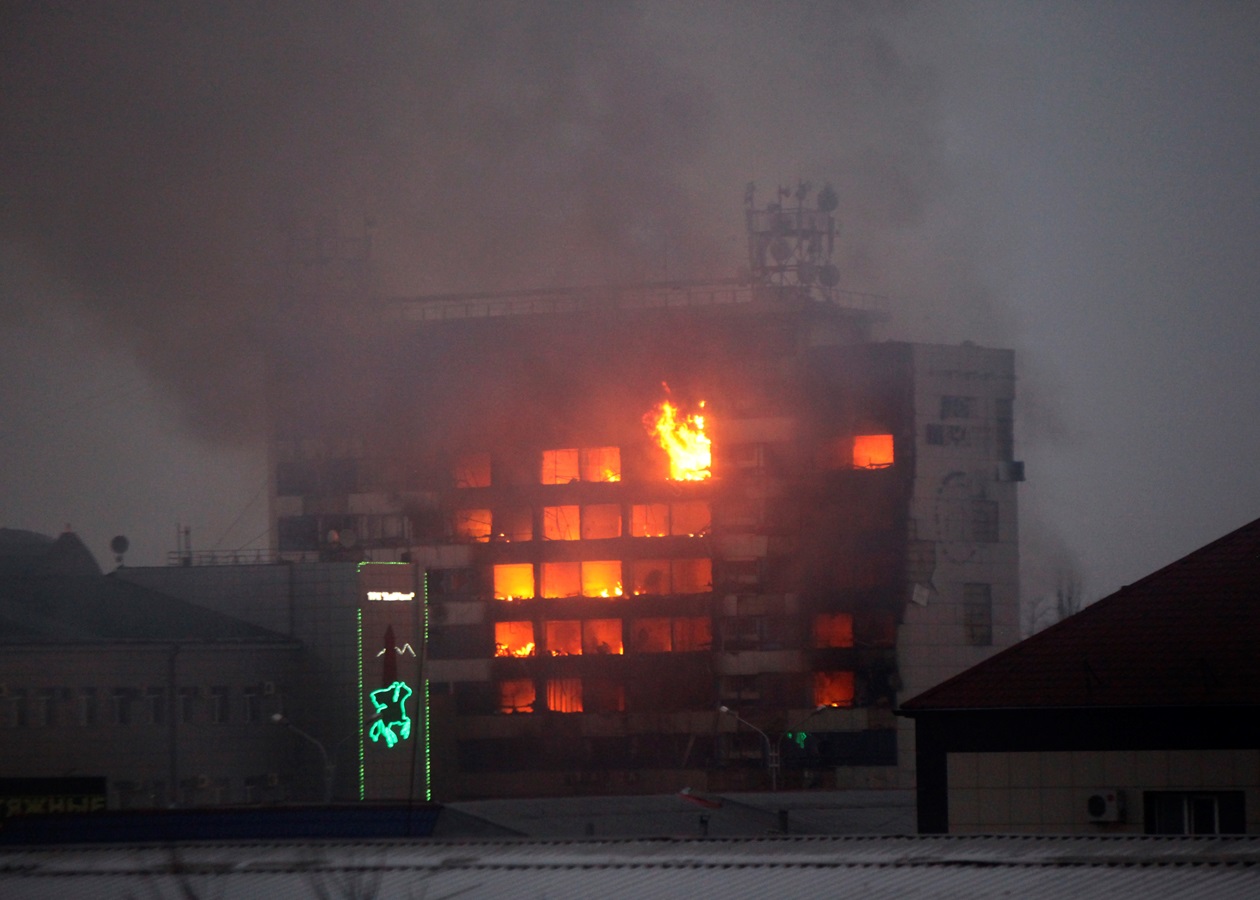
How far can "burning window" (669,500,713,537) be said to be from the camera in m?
103

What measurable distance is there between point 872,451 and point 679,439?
1138 centimetres

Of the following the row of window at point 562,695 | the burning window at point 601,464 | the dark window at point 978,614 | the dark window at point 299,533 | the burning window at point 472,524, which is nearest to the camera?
the dark window at point 978,614

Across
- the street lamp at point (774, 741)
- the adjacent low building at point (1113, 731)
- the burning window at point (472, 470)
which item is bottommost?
the street lamp at point (774, 741)

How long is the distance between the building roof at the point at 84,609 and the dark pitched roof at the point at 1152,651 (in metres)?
46.0

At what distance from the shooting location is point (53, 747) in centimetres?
7150

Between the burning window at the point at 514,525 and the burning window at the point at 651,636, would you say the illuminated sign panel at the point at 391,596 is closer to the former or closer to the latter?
the burning window at the point at 651,636

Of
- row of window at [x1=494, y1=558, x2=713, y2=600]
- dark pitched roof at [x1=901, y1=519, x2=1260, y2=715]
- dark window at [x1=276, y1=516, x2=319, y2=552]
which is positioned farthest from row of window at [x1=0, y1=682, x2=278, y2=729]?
dark pitched roof at [x1=901, y1=519, x2=1260, y2=715]

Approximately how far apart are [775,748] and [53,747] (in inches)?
1545

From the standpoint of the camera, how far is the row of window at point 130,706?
2778 inches

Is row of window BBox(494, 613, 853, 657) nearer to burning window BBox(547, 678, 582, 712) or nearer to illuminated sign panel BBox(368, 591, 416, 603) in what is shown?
burning window BBox(547, 678, 582, 712)

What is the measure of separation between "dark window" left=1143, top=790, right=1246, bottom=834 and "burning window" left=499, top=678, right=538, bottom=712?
69.0m

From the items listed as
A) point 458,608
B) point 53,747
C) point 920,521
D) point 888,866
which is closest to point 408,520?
point 458,608

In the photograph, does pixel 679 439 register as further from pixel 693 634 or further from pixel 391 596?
pixel 391 596

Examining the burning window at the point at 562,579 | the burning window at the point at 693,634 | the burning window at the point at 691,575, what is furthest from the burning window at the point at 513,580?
the burning window at the point at 693,634
